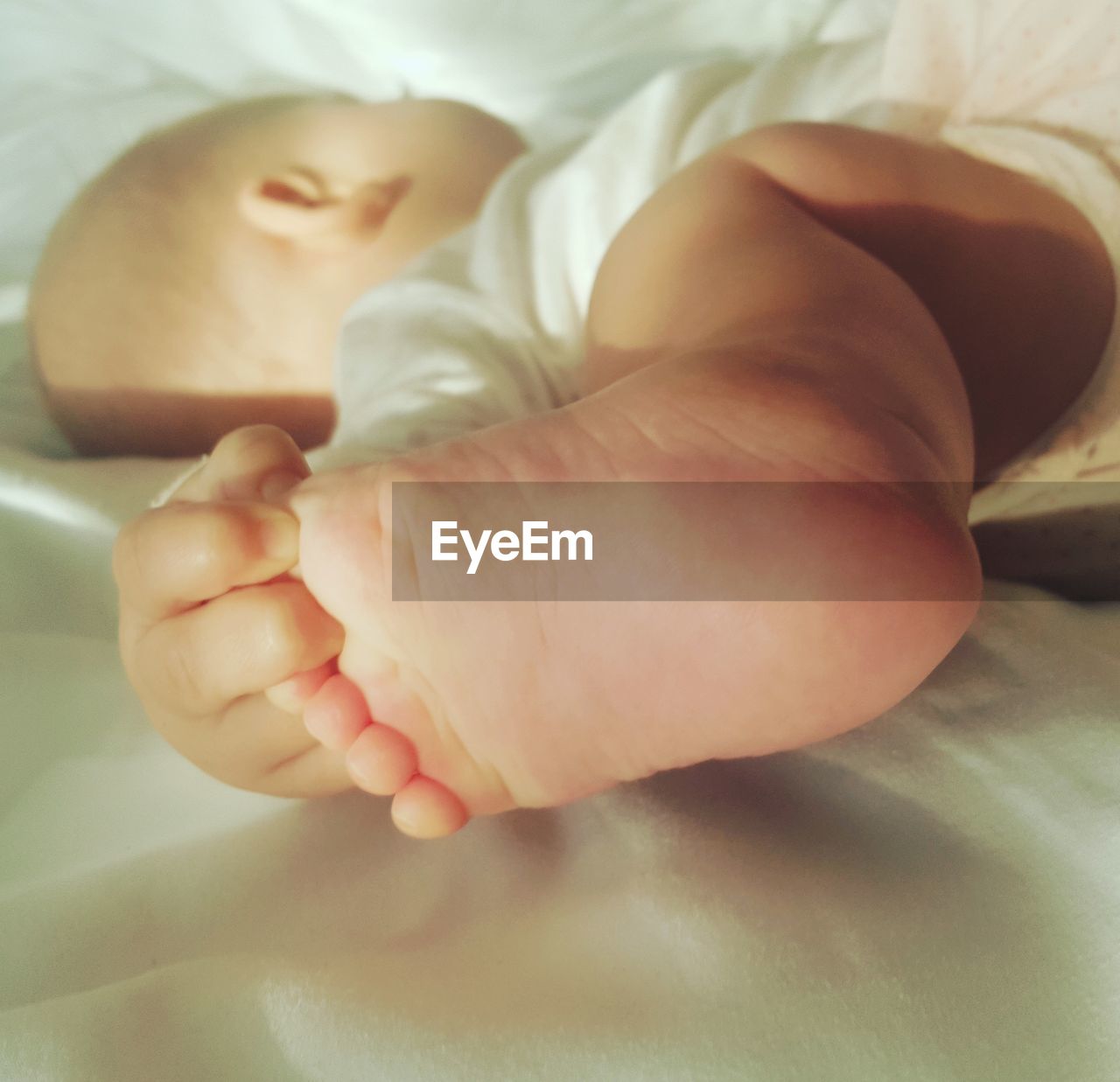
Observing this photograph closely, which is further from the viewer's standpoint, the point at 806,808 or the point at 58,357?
the point at 58,357

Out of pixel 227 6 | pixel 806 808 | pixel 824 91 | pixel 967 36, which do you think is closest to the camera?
pixel 806 808

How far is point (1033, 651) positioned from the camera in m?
0.43

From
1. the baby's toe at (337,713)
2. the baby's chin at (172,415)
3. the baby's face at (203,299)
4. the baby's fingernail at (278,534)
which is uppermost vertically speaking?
the baby's fingernail at (278,534)

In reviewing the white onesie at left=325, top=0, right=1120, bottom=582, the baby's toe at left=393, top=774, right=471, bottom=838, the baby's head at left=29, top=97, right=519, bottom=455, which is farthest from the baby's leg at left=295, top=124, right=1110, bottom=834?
the baby's head at left=29, top=97, right=519, bottom=455

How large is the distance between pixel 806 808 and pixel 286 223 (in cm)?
63

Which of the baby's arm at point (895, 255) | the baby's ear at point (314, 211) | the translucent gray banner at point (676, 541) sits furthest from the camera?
the baby's ear at point (314, 211)

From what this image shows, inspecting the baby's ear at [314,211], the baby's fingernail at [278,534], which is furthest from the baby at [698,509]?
the baby's ear at [314,211]

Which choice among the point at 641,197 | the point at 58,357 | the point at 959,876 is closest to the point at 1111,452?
the point at 959,876

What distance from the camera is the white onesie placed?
495mm

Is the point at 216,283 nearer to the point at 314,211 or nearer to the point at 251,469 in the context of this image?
the point at 314,211

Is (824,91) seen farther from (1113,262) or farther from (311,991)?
(311,991)

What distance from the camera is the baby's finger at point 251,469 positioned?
38cm

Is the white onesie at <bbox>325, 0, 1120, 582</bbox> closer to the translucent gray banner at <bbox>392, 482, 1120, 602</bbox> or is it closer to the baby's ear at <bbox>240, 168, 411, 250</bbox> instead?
the baby's ear at <bbox>240, 168, 411, 250</bbox>

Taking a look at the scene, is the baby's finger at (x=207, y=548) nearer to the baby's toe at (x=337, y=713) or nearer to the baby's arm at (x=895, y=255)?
the baby's toe at (x=337, y=713)
